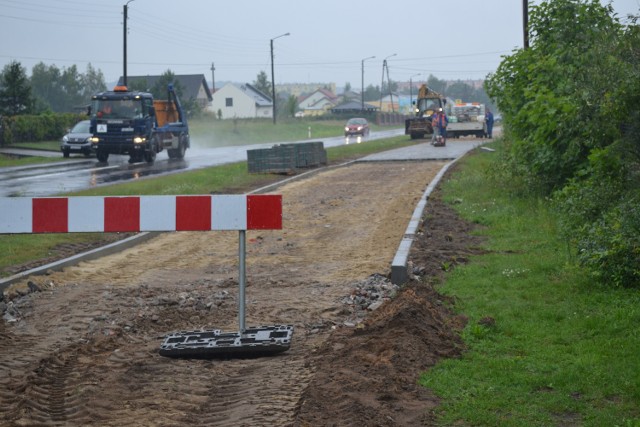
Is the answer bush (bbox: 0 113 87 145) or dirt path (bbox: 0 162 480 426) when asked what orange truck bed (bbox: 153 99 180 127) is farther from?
dirt path (bbox: 0 162 480 426)

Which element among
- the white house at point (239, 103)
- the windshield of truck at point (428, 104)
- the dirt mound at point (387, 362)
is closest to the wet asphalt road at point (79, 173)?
the dirt mound at point (387, 362)

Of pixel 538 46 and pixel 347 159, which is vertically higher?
pixel 538 46

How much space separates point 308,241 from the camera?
44.5 ft

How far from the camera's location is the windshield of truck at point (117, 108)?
1507 inches

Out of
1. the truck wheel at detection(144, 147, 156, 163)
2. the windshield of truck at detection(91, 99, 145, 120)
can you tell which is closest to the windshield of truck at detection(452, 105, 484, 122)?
the truck wheel at detection(144, 147, 156, 163)

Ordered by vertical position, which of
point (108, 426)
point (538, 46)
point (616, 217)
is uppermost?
point (538, 46)

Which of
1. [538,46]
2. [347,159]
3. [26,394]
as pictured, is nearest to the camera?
[26,394]

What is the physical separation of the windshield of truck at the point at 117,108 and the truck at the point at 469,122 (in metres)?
27.1

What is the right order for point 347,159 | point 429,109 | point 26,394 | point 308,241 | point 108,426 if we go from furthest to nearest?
point 429,109 < point 347,159 < point 308,241 < point 26,394 < point 108,426

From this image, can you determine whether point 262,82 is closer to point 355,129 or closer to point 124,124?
point 355,129

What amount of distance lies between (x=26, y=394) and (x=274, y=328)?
2.39m

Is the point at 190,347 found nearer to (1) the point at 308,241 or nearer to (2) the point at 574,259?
(2) the point at 574,259

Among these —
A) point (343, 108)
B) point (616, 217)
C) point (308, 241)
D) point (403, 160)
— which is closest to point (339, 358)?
point (616, 217)

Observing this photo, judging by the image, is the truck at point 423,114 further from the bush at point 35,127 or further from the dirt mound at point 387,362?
the dirt mound at point 387,362
